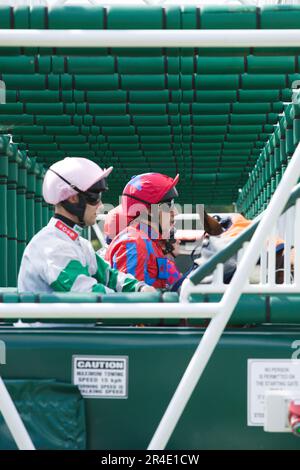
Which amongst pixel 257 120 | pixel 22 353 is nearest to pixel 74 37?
pixel 22 353

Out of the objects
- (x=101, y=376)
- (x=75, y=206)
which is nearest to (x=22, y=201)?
(x=75, y=206)

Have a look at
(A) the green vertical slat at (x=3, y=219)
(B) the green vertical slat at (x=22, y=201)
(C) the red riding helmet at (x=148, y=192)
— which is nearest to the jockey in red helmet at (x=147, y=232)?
(C) the red riding helmet at (x=148, y=192)

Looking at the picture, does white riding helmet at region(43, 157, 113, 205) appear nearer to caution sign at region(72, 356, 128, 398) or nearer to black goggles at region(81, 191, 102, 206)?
black goggles at region(81, 191, 102, 206)

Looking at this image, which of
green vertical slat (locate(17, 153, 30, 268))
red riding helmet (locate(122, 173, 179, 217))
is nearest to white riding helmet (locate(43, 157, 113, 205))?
red riding helmet (locate(122, 173, 179, 217))

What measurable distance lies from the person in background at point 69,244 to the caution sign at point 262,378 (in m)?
0.80

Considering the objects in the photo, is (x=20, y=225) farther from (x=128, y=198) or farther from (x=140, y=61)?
(x=140, y=61)

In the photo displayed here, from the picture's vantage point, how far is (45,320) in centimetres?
268

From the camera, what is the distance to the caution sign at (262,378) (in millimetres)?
2559

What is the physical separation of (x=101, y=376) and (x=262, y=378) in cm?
54

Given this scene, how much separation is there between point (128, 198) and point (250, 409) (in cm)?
227

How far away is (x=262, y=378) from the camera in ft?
8.42

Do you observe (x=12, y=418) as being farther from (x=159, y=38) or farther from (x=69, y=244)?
(x=159, y=38)

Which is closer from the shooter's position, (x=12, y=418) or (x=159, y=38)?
(x=12, y=418)

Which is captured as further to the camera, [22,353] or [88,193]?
[88,193]
